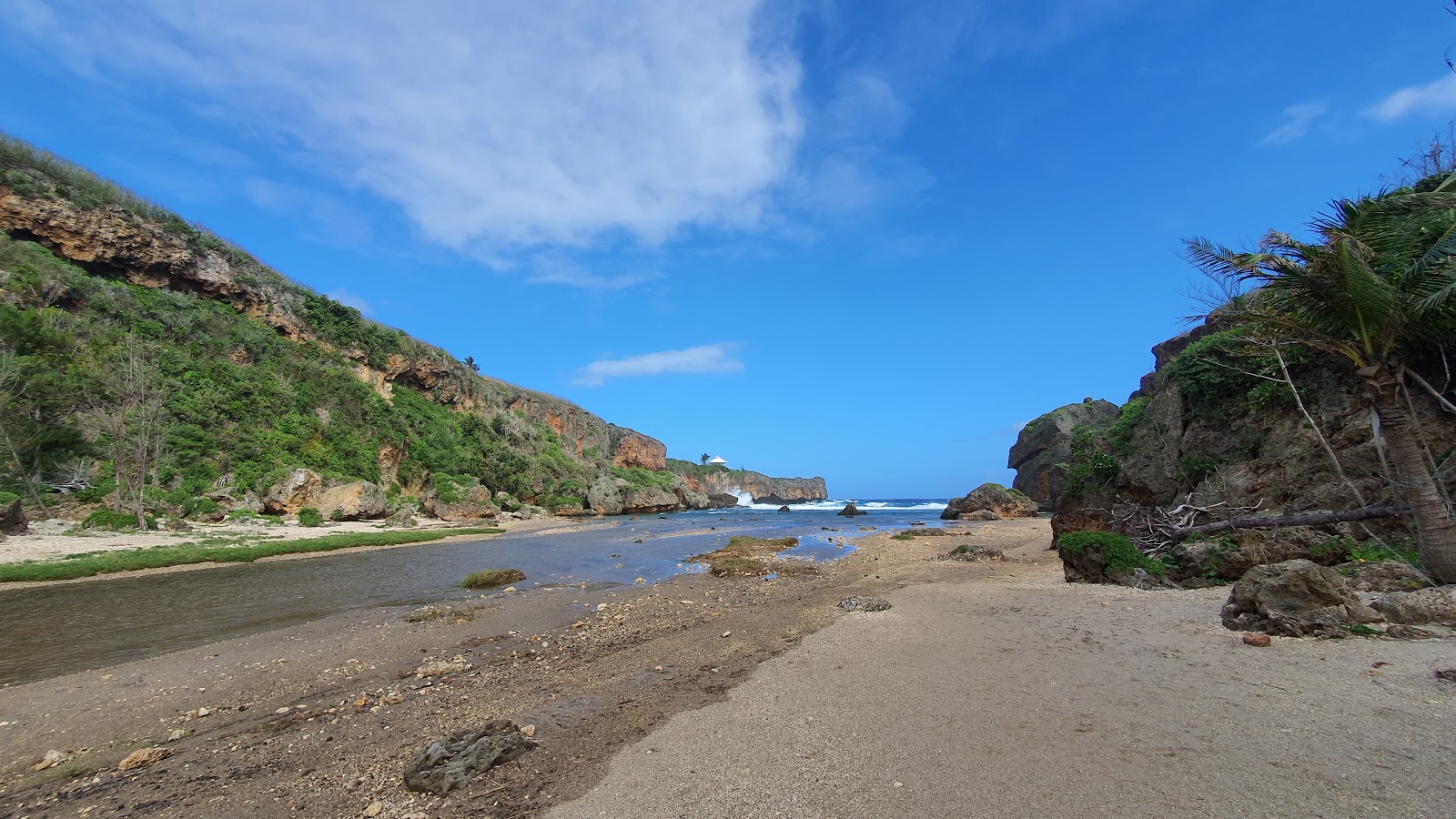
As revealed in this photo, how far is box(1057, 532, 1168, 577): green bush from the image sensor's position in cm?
1120

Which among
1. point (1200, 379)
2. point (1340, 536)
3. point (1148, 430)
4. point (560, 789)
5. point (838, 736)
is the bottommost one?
A: point (560, 789)

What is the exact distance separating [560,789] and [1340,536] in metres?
13.9

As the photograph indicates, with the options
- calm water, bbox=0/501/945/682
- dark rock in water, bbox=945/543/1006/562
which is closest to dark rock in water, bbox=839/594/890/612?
calm water, bbox=0/501/945/682

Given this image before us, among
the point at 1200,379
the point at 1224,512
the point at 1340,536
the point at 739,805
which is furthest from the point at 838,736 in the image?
the point at 1200,379

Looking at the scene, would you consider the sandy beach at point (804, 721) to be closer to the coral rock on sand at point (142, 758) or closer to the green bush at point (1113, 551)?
the coral rock on sand at point (142, 758)

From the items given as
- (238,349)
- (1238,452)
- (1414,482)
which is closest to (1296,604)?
(1414,482)

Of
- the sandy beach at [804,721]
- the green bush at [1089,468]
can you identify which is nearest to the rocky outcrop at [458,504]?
the sandy beach at [804,721]

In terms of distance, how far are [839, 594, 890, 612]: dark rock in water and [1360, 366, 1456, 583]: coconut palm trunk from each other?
7.83 m

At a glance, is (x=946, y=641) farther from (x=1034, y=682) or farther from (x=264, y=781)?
(x=264, y=781)

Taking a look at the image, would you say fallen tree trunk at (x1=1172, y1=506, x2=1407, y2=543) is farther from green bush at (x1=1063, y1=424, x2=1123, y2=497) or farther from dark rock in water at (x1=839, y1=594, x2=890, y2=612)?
green bush at (x1=1063, y1=424, x2=1123, y2=497)

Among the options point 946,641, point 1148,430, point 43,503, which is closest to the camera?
point 946,641

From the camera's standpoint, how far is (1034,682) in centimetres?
578

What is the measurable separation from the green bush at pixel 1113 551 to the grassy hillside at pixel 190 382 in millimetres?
39154

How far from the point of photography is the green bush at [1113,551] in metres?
11.2
